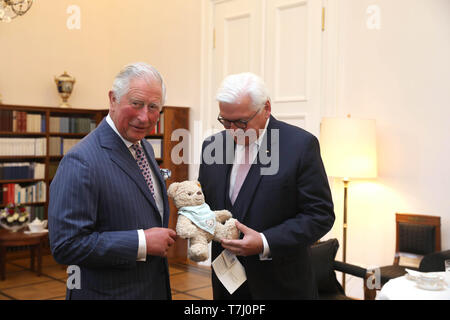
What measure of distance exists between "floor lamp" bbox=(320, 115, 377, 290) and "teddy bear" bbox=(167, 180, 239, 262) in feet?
8.07

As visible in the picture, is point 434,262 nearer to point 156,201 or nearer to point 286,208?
point 286,208

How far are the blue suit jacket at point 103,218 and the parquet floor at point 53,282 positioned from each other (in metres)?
3.18

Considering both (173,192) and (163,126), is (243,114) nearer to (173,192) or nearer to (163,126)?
(173,192)

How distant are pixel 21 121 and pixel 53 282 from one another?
233 cm

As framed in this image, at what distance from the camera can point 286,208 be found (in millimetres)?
2119

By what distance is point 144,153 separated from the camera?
198cm

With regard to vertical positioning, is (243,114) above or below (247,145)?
above

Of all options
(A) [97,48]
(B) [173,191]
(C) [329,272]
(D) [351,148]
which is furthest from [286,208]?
(A) [97,48]

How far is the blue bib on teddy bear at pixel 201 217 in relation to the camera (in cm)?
197

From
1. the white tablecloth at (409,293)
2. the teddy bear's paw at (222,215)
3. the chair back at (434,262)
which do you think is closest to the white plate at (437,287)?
the white tablecloth at (409,293)
